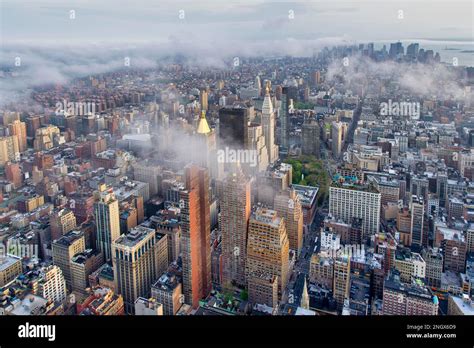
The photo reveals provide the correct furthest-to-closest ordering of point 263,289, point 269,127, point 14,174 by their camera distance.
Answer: point 269,127
point 14,174
point 263,289

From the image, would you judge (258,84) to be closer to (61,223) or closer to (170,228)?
(170,228)

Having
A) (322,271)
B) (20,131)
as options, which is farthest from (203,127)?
(20,131)

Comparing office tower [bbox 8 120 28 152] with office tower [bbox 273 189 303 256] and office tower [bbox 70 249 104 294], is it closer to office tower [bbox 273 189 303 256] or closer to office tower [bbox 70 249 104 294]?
office tower [bbox 70 249 104 294]

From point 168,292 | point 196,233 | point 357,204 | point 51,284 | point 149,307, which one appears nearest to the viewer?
point 149,307

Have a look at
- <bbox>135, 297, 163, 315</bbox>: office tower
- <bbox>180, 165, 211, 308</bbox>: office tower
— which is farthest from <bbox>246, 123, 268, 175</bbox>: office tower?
<bbox>135, 297, 163, 315</bbox>: office tower

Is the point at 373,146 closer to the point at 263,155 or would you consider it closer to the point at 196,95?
the point at 263,155
